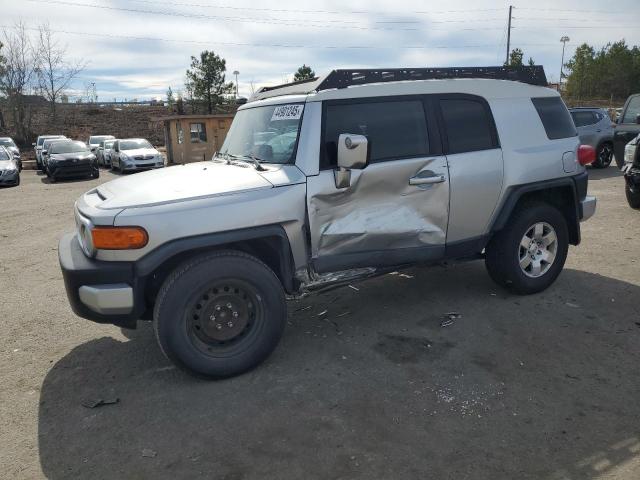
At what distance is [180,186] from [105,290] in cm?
86

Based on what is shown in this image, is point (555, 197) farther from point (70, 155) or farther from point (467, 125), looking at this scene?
point (70, 155)

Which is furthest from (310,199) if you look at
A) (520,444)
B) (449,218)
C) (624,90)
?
(624,90)

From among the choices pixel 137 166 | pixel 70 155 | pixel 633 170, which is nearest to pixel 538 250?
pixel 633 170

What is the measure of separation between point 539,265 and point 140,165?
19.9 meters

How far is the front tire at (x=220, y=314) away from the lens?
3.19 meters

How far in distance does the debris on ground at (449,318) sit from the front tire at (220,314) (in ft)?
5.02

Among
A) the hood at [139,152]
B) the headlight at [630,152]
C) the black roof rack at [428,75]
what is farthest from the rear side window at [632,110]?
the hood at [139,152]

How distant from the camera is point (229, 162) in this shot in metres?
4.17

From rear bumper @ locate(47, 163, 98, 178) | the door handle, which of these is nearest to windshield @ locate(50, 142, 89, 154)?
rear bumper @ locate(47, 163, 98, 178)

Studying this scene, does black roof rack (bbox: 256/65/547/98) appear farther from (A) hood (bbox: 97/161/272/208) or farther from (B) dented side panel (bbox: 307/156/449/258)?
(A) hood (bbox: 97/161/272/208)

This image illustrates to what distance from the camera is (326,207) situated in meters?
3.61

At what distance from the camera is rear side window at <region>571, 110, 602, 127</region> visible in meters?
14.5

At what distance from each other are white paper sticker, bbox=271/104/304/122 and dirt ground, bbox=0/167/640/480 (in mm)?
1797

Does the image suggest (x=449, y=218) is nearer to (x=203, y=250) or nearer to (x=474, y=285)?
(x=474, y=285)
